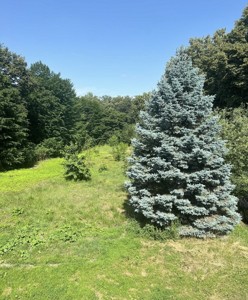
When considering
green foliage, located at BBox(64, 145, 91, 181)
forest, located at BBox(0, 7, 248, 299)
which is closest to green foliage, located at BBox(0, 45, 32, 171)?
forest, located at BBox(0, 7, 248, 299)

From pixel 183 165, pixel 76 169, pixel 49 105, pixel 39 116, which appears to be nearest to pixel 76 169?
pixel 76 169

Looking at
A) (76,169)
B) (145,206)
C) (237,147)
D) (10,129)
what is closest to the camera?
(145,206)

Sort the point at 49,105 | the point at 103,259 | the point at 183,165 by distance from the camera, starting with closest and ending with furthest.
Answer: the point at 103,259
the point at 183,165
the point at 49,105

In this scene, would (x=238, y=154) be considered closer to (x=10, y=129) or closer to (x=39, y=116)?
(x=10, y=129)

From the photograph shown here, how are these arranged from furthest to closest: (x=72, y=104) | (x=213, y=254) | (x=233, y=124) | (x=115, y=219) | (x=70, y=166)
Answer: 1. (x=72, y=104)
2. (x=70, y=166)
3. (x=233, y=124)
4. (x=115, y=219)
5. (x=213, y=254)

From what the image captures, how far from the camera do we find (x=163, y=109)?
929cm

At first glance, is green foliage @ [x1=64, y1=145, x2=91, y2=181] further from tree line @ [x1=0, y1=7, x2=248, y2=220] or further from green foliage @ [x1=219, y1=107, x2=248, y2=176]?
green foliage @ [x1=219, y1=107, x2=248, y2=176]

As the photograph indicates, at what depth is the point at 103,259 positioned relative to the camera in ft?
25.1

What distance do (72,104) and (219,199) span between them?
34724mm

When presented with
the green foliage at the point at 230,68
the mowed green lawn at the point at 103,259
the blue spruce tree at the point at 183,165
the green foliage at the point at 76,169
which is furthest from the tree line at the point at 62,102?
the green foliage at the point at 76,169

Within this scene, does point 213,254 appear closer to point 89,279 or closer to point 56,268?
point 89,279

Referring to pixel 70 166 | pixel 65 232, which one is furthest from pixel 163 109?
pixel 70 166

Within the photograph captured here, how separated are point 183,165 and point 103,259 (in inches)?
157

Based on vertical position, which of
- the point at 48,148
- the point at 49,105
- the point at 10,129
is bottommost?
the point at 48,148
